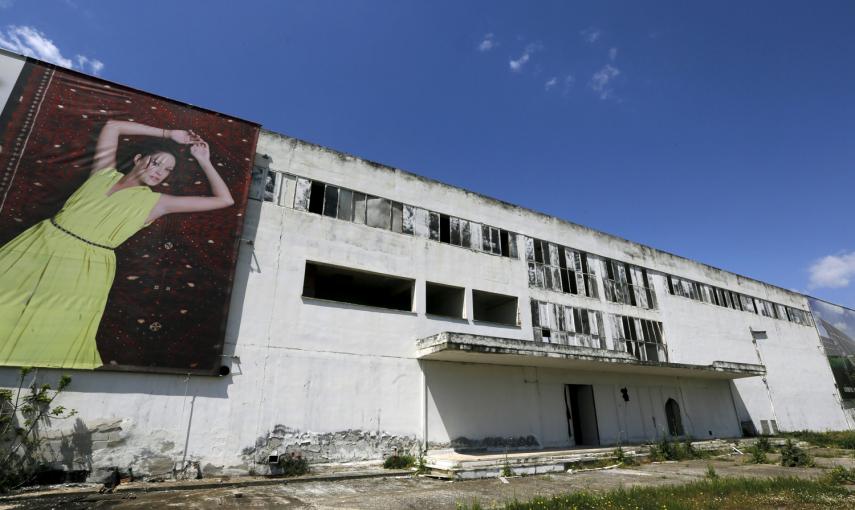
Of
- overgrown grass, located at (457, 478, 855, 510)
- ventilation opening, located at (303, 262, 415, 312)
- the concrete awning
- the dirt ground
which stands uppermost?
ventilation opening, located at (303, 262, 415, 312)

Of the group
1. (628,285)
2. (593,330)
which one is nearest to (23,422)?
(593,330)

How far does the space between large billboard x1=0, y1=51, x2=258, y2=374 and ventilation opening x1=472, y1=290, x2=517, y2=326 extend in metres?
10.1

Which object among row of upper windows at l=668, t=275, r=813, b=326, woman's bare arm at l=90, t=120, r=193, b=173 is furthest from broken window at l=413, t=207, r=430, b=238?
row of upper windows at l=668, t=275, r=813, b=326

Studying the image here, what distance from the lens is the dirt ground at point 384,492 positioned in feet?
26.5

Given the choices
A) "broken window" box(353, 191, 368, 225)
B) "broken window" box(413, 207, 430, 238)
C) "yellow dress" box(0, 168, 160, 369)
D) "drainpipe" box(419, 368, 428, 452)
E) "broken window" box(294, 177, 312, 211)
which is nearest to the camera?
"yellow dress" box(0, 168, 160, 369)

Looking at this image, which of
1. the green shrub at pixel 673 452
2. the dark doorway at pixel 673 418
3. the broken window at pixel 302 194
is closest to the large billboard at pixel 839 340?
the dark doorway at pixel 673 418

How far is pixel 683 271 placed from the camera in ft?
85.8

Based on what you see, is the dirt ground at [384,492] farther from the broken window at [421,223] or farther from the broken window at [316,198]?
the broken window at [421,223]

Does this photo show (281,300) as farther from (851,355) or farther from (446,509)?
(851,355)

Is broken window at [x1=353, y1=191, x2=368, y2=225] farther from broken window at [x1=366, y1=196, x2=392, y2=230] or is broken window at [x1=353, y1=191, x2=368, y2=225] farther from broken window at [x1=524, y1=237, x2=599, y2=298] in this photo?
broken window at [x1=524, y1=237, x2=599, y2=298]

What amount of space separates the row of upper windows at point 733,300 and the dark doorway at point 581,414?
9558mm

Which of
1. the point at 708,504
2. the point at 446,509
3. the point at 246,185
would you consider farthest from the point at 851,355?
the point at 246,185

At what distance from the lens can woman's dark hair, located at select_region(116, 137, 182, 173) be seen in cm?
1214

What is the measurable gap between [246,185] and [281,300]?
381cm
